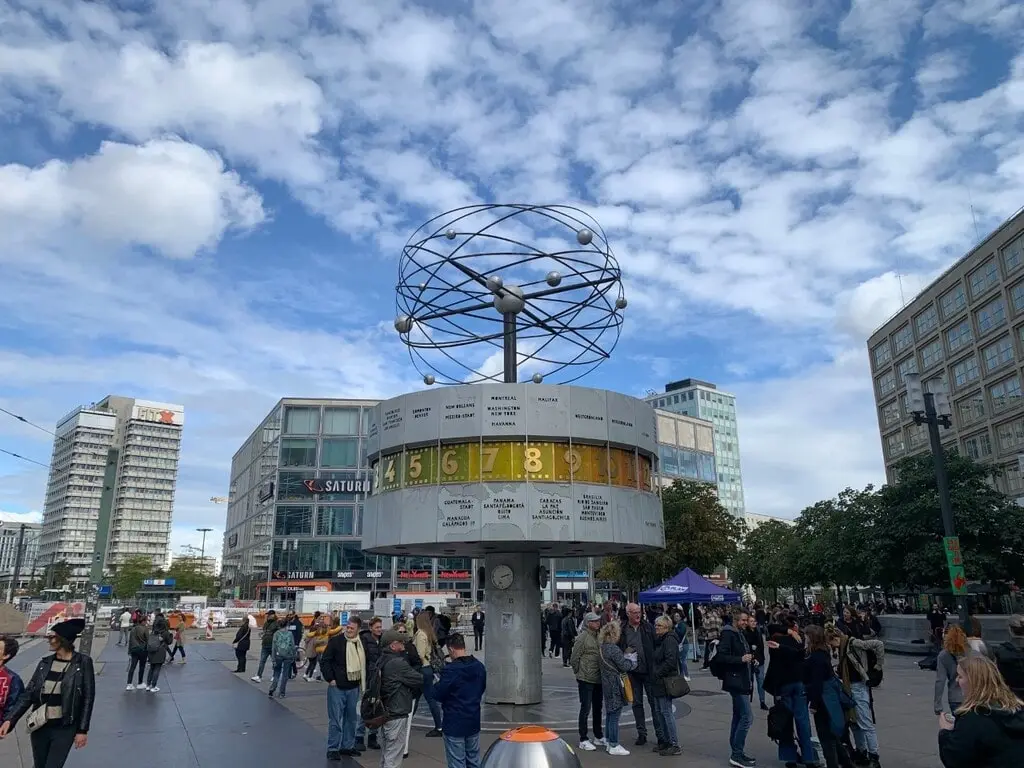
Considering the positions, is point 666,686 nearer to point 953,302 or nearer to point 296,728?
point 296,728

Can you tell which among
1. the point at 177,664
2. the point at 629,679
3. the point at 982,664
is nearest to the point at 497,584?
the point at 629,679

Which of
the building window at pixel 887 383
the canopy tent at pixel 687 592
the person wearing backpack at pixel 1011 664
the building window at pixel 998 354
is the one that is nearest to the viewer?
the person wearing backpack at pixel 1011 664

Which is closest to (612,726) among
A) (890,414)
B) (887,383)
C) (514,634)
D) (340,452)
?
(514,634)

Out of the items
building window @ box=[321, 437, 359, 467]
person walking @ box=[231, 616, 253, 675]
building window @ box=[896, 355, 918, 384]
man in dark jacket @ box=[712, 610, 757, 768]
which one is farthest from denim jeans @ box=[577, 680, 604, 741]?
building window @ box=[321, 437, 359, 467]

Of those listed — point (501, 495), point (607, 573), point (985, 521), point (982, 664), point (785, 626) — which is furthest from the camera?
point (607, 573)

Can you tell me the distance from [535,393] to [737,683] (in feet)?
21.5

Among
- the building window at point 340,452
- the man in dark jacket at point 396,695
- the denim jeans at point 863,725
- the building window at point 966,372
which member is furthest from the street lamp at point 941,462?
the building window at point 340,452

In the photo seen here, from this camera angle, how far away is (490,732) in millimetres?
11930

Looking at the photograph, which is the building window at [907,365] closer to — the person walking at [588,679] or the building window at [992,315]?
the building window at [992,315]

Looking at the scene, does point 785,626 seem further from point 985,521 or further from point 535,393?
point 985,521

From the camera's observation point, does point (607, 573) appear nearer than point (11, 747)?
No

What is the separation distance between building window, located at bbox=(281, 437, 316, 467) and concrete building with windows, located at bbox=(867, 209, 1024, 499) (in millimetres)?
56017

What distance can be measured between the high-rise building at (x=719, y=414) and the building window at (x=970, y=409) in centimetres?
8349

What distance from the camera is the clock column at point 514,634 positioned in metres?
14.4
